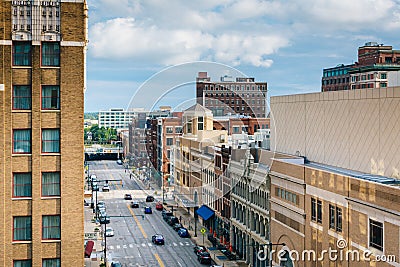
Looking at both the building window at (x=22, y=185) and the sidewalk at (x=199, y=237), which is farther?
the sidewalk at (x=199, y=237)

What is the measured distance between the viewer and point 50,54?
28.8m

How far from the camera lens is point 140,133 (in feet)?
559

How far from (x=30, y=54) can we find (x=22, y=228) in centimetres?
882

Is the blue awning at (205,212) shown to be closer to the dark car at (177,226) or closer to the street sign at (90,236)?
the dark car at (177,226)

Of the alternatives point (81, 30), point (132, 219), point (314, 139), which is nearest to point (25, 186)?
point (81, 30)

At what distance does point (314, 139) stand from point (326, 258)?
15.2 meters

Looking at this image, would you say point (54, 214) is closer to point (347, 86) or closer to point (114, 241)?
point (114, 241)

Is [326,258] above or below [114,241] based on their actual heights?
above

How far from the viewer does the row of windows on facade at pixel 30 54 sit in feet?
93.3

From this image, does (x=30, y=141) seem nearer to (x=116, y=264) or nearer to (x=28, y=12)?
(x=28, y=12)

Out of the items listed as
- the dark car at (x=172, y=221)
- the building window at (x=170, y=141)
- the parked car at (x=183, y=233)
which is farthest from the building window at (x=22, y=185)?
the building window at (x=170, y=141)

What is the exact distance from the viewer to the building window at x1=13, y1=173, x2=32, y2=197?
28469mm

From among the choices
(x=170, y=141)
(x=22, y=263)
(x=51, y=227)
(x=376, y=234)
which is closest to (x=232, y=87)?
(x=170, y=141)

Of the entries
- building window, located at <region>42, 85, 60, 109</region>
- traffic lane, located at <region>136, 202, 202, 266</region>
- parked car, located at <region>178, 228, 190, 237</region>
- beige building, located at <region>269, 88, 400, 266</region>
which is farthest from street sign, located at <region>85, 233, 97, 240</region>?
building window, located at <region>42, 85, 60, 109</region>
